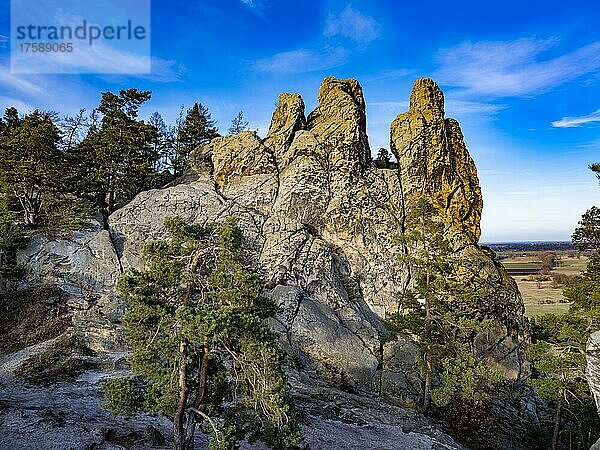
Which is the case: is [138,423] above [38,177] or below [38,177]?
below

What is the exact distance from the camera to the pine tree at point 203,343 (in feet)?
30.0

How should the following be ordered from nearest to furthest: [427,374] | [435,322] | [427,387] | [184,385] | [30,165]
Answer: [184,385] → [427,374] → [427,387] → [435,322] → [30,165]

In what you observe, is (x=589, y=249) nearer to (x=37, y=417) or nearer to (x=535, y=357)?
(x=535, y=357)

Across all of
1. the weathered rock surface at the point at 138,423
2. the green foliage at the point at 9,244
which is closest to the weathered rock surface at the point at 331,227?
the green foliage at the point at 9,244

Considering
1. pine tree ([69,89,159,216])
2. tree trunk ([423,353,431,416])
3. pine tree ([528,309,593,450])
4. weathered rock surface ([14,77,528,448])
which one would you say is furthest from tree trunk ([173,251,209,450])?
pine tree ([69,89,159,216])

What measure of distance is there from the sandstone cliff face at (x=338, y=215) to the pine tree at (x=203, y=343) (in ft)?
45.5

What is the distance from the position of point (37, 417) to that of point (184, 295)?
776 cm

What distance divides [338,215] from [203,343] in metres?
23.1

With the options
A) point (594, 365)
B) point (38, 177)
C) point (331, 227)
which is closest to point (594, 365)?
point (594, 365)

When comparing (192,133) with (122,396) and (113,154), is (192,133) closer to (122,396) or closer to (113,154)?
(113,154)

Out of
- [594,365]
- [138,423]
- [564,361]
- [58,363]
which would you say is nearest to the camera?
[594,365]

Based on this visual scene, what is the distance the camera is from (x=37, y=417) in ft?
42.9

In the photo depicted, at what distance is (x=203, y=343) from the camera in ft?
33.3

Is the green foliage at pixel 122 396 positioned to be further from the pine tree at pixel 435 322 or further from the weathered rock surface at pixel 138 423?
the pine tree at pixel 435 322
